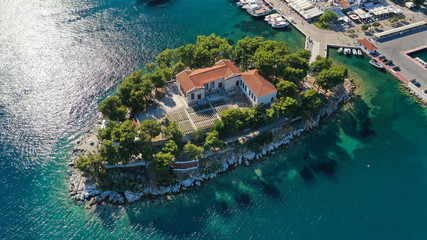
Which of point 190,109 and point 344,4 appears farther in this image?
point 344,4

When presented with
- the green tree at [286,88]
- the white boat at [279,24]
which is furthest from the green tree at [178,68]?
the white boat at [279,24]

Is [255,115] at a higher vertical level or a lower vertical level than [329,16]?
lower

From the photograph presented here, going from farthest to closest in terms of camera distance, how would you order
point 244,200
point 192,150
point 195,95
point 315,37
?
1. point 315,37
2. point 195,95
3. point 192,150
4. point 244,200

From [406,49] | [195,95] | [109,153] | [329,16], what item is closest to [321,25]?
[329,16]

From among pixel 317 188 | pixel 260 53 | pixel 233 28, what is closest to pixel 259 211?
pixel 317 188

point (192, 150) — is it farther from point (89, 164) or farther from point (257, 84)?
point (257, 84)

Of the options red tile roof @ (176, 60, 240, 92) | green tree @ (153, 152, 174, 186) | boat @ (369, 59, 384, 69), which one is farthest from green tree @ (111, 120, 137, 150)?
boat @ (369, 59, 384, 69)

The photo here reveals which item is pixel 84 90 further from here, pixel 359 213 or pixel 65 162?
pixel 359 213

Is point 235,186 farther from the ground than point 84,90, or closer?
closer
